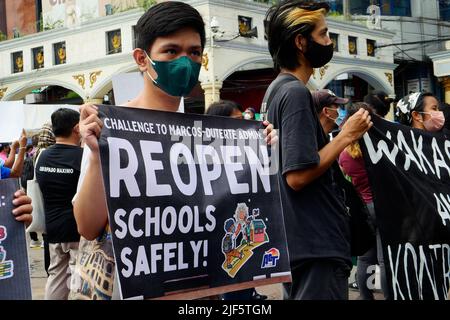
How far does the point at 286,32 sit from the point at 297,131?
0.51 metres

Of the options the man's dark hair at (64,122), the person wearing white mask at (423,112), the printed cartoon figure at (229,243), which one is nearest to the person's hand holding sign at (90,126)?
the printed cartoon figure at (229,243)

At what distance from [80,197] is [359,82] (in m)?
22.3

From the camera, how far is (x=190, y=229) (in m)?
2.37

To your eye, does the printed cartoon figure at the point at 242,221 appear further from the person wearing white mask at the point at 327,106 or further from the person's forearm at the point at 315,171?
the person wearing white mask at the point at 327,106

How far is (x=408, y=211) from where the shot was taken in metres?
3.48

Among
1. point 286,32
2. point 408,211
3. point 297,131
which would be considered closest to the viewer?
point 297,131

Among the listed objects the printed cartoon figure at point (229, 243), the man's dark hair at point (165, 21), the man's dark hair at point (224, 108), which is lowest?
the printed cartoon figure at point (229, 243)

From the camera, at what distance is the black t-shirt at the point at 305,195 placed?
2648 mm

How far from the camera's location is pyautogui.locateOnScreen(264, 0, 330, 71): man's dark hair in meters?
2.90

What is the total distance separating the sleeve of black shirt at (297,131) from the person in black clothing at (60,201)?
2.59m

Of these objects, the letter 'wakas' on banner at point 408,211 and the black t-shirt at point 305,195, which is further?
the letter 'wakas' on banner at point 408,211

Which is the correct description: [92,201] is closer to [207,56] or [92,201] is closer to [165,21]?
[165,21]

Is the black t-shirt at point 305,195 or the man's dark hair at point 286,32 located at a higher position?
the man's dark hair at point 286,32

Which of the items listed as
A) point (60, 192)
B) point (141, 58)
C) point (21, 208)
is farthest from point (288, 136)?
point (60, 192)
